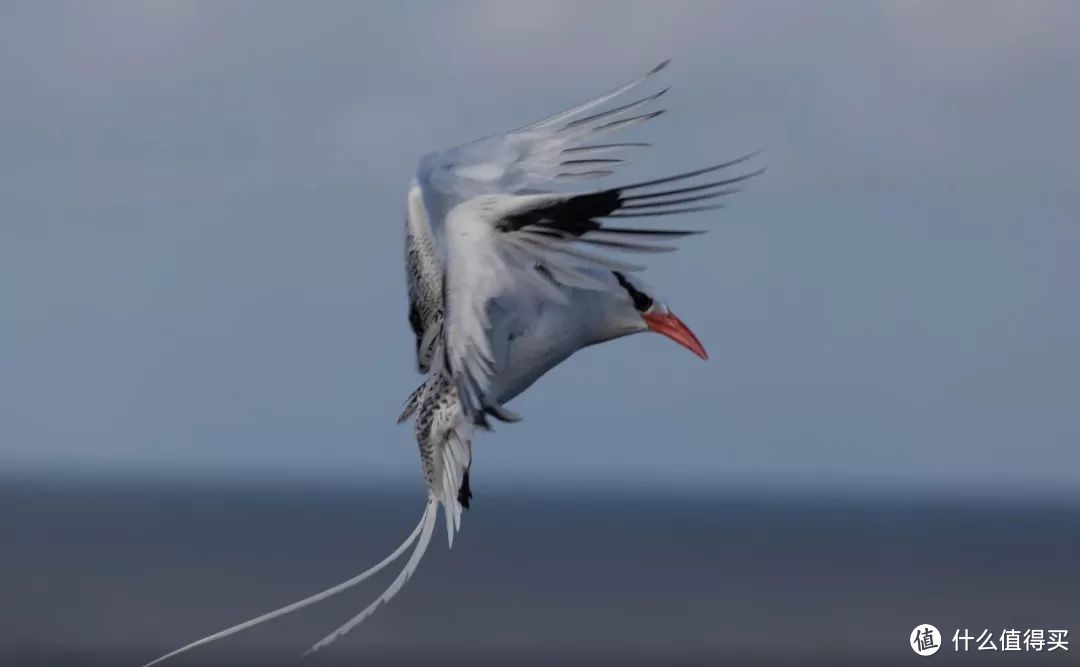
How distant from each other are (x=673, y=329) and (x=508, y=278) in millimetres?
1936

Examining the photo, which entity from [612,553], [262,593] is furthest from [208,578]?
[612,553]

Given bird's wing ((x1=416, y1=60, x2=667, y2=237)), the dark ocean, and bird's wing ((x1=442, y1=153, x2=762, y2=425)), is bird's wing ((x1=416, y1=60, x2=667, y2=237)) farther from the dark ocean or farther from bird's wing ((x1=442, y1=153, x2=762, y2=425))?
the dark ocean

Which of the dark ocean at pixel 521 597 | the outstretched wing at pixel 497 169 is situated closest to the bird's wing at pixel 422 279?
the outstretched wing at pixel 497 169

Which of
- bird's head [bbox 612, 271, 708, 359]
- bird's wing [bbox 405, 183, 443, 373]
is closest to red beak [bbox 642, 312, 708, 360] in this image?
bird's head [bbox 612, 271, 708, 359]

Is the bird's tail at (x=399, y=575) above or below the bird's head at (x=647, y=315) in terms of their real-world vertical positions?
below

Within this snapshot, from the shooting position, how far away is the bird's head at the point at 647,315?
13.6 m

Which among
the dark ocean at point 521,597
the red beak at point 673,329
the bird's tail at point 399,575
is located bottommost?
the bird's tail at point 399,575

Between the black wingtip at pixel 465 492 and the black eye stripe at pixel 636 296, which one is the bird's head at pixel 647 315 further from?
the black wingtip at pixel 465 492

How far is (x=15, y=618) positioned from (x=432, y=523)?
62351 mm

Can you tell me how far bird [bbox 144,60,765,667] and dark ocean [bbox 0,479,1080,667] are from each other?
29653 mm

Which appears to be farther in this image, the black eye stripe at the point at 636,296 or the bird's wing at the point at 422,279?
the bird's wing at the point at 422,279

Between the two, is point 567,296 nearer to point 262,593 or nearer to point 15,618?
point 15,618

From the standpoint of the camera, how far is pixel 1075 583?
113812 millimetres

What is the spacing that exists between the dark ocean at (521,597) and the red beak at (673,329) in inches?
1151
